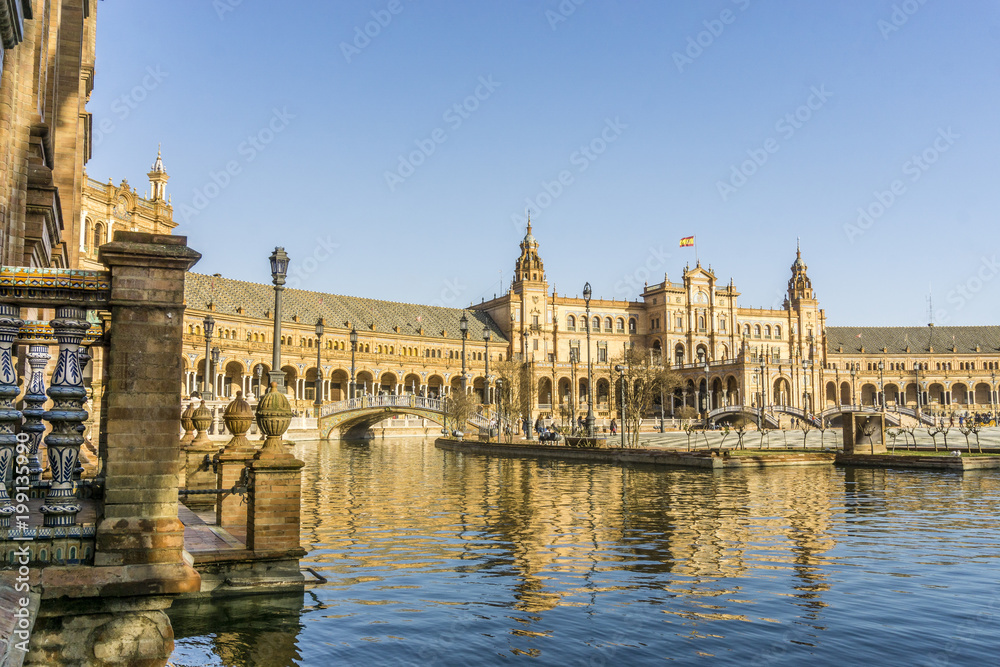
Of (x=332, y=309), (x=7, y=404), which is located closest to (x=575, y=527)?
(x=7, y=404)

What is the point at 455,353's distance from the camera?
110 m

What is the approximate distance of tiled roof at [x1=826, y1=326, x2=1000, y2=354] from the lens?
452 ft

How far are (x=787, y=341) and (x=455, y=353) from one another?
52.4 metres

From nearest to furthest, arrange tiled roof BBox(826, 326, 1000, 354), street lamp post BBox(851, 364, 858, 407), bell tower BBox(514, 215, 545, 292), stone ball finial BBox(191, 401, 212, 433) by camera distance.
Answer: stone ball finial BBox(191, 401, 212, 433), bell tower BBox(514, 215, 545, 292), street lamp post BBox(851, 364, 858, 407), tiled roof BBox(826, 326, 1000, 354)

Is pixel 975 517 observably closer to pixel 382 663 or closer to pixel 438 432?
pixel 382 663

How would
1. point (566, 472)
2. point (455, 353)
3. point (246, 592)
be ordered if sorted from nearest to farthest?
1. point (246, 592)
2. point (566, 472)
3. point (455, 353)

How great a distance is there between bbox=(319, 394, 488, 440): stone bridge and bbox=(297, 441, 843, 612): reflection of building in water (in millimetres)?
37724

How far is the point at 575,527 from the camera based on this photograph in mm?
18172

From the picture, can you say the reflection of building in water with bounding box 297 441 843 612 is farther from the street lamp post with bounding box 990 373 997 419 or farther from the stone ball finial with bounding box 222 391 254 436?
the street lamp post with bounding box 990 373 997 419

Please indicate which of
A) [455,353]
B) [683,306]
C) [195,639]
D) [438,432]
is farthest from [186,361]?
[195,639]

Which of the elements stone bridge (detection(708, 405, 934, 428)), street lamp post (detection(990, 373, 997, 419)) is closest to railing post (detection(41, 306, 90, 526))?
stone bridge (detection(708, 405, 934, 428))

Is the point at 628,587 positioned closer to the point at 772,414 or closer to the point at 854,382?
the point at 772,414

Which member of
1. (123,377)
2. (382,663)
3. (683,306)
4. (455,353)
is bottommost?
(382,663)

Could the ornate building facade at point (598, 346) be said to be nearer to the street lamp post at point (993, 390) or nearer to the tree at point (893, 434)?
the street lamp post at point (993, 390)
